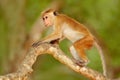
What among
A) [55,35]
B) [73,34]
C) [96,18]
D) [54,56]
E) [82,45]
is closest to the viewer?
[54,56]

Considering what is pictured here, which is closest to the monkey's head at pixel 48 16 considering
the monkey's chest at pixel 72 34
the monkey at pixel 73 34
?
the monkey at pixel 73 34

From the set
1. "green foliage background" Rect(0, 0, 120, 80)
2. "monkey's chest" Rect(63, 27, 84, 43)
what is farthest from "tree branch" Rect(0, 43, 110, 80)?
"green foliage background" Rect(0, 0, 120, 80)

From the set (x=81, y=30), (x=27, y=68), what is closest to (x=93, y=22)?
(x=81, y=30)

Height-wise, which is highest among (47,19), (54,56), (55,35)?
(47,19)

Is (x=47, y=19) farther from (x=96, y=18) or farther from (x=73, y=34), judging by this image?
(x=96, y=18)

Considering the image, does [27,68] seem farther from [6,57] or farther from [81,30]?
[6,57]

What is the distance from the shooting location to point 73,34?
3521mm

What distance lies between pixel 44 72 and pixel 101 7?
246 centimetres

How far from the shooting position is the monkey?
3273 mm

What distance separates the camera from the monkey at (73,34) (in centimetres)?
327

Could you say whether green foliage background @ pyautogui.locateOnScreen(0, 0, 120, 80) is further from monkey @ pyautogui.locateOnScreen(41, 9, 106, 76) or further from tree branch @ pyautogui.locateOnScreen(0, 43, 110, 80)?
tree branch @ pyautogui.locateOnScreen(0, 43, 110, 80)

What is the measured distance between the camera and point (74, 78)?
8.67 metres

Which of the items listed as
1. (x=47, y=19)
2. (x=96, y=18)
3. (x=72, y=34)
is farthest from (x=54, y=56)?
(x=96, y=18)

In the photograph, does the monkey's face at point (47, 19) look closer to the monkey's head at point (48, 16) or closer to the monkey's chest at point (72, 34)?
the monkey's head at point (48, 16)
